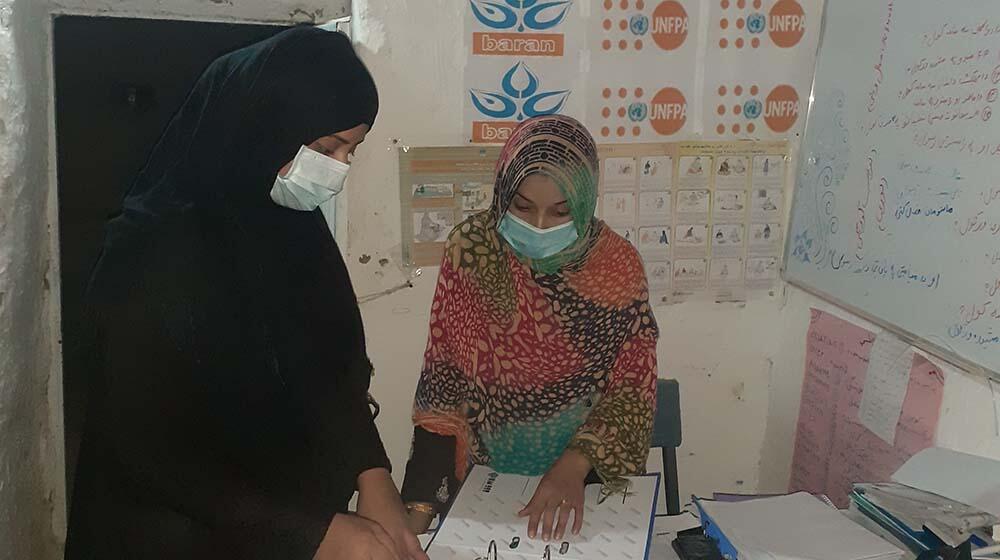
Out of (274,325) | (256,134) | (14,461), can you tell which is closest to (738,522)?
(274,325)

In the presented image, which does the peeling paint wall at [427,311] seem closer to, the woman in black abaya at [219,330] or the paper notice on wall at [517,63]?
the paper notice on wall at [517,63]

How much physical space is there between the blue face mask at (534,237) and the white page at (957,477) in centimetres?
59

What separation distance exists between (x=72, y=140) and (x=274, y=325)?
2.35 ft

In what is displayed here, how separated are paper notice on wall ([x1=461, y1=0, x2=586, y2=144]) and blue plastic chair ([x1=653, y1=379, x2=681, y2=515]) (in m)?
0.62

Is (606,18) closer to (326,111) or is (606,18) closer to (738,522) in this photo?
(326,111)

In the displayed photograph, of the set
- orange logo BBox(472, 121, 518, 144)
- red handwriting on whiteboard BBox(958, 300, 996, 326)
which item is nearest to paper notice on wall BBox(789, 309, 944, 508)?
red handwriting on whiteboard BBox(958, 300, 996, 326)

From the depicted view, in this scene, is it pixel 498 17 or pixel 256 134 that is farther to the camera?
pixel 498 17

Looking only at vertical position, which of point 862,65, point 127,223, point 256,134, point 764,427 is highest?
point 862,65

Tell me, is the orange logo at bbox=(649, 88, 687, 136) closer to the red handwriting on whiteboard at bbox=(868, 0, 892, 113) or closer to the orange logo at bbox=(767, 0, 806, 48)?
the orange logo at bbox=(767, 0, 806, 48)

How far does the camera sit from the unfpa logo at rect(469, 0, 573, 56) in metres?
1.68

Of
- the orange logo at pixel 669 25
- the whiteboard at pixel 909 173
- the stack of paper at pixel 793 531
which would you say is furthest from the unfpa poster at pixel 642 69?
the stack of paper at pixel 793 531

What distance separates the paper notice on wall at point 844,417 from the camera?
4.67 ft

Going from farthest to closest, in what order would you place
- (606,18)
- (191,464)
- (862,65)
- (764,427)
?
(764,427) → (606,18) → (862,65) → (191,464)

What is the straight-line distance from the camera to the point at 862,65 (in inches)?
62.6
